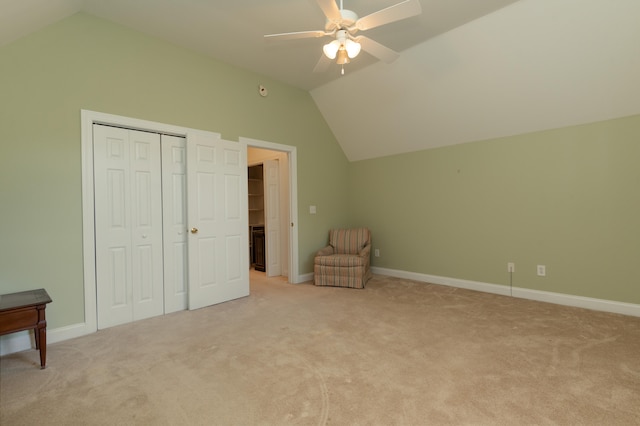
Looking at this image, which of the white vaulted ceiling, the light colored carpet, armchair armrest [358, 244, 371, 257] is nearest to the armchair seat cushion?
armchair armrest [358, 244, 371, 257]

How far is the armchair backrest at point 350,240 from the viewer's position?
4.98 meters

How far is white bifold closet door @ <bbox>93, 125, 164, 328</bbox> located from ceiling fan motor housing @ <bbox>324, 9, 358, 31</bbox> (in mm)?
2267

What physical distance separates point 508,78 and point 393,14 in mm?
2026

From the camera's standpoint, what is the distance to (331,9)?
2.11m

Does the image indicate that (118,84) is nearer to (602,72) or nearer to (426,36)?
(426,36)

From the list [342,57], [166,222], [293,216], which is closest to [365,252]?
[293,216]

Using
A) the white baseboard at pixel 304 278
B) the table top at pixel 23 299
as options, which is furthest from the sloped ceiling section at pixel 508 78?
the table top at pixel 23 299

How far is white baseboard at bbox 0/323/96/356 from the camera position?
2529 millimetres

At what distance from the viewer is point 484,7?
9.39ft

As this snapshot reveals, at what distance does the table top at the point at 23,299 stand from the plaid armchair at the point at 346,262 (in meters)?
3.08

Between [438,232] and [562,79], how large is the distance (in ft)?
7.66

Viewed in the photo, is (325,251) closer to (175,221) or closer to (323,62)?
(175,221)

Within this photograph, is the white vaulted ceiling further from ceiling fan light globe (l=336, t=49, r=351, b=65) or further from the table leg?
the table leg

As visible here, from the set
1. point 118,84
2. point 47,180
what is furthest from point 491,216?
point 47,180
